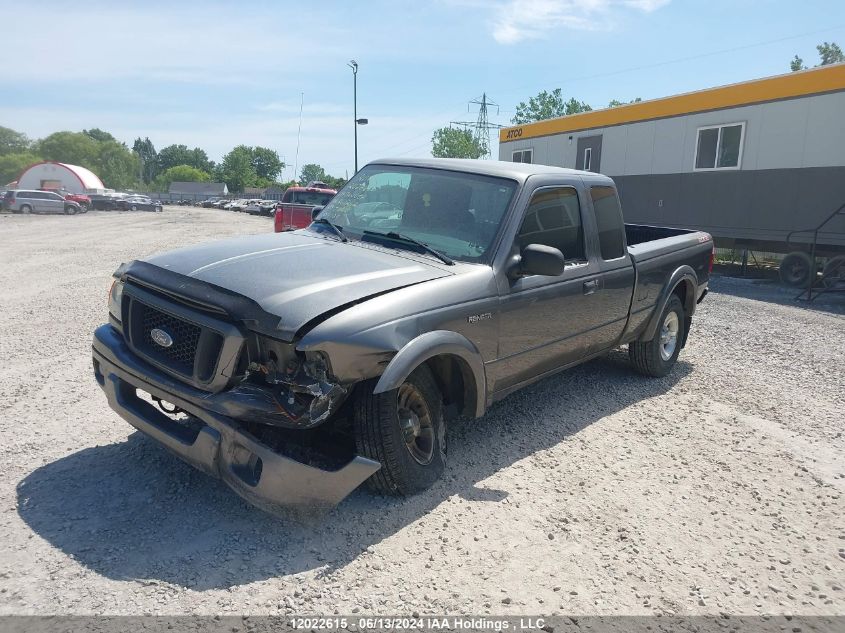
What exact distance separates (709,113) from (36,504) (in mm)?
13853

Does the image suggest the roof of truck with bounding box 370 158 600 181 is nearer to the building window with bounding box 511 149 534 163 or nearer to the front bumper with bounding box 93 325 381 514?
the front bumper with bounding box 93 325 381 514

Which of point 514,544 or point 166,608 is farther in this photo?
point 514,544

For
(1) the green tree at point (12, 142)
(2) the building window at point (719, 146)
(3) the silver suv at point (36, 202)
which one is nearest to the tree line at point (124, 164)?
(1) the green tree at point (12, 142)

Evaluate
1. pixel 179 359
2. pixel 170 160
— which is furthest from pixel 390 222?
pixel 170 160

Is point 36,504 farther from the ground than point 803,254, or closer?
closer

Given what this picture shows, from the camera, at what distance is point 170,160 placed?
176 m

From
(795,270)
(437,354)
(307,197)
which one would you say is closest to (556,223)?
(437,354)

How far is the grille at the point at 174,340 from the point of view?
3180mm

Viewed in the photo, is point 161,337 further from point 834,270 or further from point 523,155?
point 523,155

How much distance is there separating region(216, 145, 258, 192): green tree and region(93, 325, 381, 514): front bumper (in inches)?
5698

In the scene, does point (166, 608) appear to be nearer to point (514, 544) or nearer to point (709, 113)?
point (514, 544)

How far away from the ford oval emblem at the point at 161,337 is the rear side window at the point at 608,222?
3274 mm

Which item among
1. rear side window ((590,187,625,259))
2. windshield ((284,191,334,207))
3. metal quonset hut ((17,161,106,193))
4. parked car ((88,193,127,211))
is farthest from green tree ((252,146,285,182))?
rear side window ((590,187,625,259))

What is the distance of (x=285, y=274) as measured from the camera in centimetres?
342
